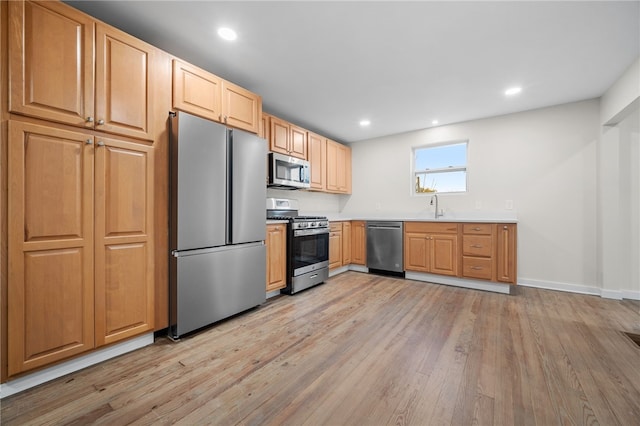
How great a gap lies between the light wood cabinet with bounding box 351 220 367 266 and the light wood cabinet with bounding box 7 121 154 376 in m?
3.13

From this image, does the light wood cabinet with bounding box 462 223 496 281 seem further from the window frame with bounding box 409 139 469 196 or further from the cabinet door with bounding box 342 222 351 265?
the cabinet door with bounding box 342 222 351 265

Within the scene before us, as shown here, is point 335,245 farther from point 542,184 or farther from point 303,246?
point 542,184

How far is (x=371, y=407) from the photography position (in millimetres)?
1363

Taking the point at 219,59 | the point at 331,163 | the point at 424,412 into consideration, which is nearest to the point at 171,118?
the point at 219,59

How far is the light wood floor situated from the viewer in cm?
131

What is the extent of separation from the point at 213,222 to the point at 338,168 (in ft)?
9.72

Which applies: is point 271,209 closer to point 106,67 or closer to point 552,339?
point 106,67

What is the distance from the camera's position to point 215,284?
90.4 inches

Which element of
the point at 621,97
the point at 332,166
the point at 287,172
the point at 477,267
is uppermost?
the point at 621,97

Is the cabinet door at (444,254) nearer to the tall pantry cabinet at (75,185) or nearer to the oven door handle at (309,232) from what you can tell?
the oven door handle at (309,232)

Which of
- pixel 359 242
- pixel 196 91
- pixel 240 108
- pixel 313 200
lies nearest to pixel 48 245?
pixel 196 91

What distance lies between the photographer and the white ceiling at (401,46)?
184 centimetres

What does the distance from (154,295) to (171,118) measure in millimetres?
1379

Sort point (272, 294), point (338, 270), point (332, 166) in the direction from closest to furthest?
1. point (272, 294)
2. point (338, 270)
3. point (332, 166)
